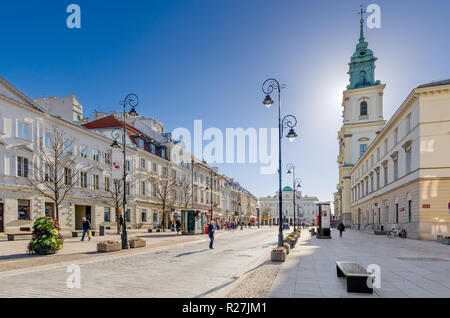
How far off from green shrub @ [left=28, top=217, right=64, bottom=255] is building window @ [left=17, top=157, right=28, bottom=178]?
43.5 ft

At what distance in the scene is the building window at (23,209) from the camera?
25.7m

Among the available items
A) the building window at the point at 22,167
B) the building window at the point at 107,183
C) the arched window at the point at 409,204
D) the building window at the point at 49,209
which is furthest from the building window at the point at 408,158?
the building window at the point at 22,167

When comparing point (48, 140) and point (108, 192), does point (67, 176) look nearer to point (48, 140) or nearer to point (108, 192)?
point (48, 140)

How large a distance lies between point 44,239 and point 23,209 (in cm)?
1377

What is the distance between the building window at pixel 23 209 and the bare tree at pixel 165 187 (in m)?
17.7

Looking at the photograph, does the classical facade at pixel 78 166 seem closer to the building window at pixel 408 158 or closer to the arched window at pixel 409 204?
the arched window at pixel 409 204

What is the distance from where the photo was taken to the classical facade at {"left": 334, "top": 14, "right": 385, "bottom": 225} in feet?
211

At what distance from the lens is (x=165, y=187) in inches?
1690

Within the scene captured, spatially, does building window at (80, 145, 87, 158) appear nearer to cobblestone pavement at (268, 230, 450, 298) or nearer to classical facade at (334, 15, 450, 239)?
cobblestone pavement at (268, 230, 450, 298)

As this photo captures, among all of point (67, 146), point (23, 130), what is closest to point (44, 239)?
point (23, 130)

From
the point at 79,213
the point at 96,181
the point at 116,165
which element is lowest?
the point at 79,213
